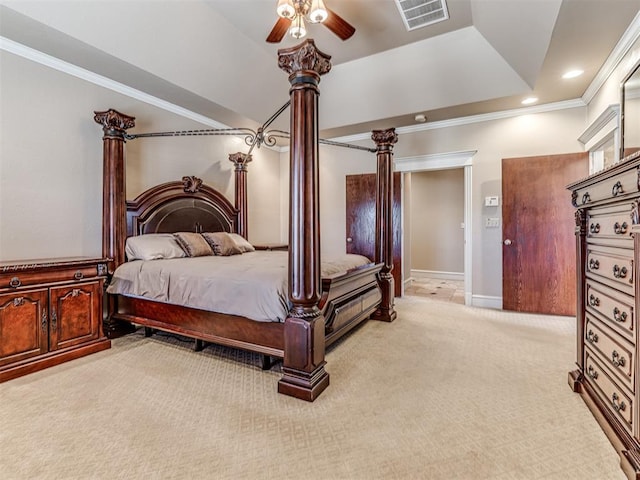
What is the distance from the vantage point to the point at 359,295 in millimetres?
3180

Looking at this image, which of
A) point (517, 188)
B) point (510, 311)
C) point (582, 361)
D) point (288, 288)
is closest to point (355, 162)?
point (517, 188)

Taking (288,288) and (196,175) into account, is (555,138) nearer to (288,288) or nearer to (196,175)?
(288,288)

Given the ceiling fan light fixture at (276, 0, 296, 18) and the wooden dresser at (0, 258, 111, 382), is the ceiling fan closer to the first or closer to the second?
the ceiling fan light fixture at (276, 0, 296, 18)

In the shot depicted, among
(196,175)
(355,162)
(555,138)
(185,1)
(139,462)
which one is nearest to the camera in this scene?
(139,462)

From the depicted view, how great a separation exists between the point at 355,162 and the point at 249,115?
1931mm

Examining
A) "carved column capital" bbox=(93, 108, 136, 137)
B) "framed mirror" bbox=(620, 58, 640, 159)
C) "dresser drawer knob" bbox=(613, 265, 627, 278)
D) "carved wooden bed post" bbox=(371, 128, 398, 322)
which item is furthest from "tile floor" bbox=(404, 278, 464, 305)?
"carved column capital" bbox=(93, 108, 136, 137)

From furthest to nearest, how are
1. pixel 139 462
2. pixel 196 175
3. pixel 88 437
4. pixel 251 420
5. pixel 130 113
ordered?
pixel 196 175 → pixel 130 113 → pixel 251 420 → pixel 88 437 → pixel 139 462

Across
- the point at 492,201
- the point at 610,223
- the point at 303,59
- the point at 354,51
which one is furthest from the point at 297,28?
the point at 492,201

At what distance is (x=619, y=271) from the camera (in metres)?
1.54

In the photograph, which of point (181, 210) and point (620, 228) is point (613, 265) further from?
point (181, 210)

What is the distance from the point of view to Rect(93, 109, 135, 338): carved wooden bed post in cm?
324

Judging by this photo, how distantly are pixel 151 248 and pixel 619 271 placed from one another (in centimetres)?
370

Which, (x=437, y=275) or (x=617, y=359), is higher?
(x=617, y=359)

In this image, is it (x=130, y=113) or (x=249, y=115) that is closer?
(x=130, y=113)
